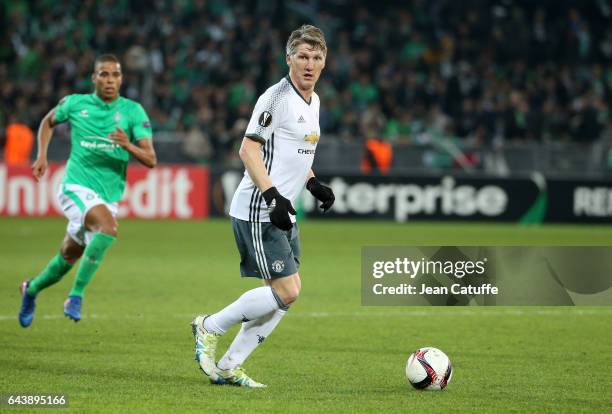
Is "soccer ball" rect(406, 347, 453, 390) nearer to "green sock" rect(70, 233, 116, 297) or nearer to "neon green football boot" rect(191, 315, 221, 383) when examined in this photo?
"neon green football boot" rect(191, 315, 221, 383)

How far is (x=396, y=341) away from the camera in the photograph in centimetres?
896

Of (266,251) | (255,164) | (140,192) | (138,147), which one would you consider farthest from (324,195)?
(140,192)

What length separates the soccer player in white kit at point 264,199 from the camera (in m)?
6.55

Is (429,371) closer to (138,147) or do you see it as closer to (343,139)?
(138,147)

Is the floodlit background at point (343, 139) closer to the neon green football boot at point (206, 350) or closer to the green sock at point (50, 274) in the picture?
the green sock at point (50, 274)

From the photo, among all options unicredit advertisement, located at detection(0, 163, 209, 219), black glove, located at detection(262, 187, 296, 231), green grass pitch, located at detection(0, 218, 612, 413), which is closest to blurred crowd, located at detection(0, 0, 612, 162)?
unicredit advertisement, located at detection(0, 163, 209, 219)

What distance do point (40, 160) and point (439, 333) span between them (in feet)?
12.2

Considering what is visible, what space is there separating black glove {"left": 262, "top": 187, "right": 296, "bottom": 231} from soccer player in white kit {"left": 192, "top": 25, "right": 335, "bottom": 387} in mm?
137

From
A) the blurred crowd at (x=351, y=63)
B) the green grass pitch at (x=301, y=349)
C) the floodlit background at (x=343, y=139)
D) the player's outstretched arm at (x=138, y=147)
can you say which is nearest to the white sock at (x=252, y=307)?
the green grass pitch at (x=301, y=349)

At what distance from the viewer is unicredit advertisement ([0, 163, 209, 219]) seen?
21.8m

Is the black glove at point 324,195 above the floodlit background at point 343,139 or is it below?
above

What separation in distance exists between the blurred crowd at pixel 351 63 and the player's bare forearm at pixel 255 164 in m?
16.0

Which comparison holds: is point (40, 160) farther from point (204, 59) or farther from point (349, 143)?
point (204, 59)

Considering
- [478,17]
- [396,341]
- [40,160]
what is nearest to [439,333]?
[396,341]
